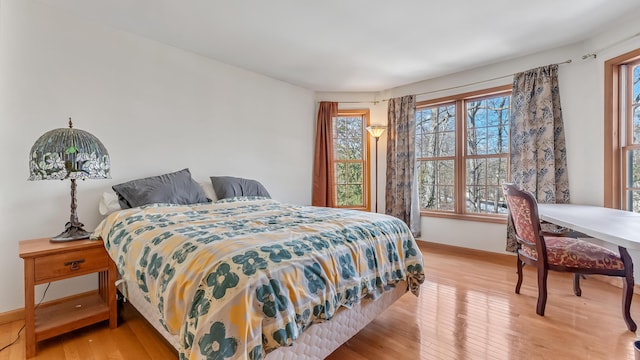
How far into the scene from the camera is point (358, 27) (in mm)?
2580

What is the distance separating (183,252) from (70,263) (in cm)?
105

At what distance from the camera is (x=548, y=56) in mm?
3127

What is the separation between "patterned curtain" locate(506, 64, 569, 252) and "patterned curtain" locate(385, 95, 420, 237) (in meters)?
1.22

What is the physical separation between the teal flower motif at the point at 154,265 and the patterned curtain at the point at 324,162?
3059 millimetres

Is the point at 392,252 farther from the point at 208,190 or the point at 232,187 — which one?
the point at 208,190

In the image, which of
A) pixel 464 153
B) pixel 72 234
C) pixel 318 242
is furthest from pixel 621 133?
pixel 72 234

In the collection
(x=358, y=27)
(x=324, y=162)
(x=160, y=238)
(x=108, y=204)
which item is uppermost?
(x=358, y=27)

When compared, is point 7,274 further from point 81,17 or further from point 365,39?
point 365,39

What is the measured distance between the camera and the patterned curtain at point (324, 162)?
14.4 ft

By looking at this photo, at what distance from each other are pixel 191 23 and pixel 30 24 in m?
1.14

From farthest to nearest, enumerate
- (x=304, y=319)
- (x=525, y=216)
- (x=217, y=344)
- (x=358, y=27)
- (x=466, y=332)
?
1. (x=358, y=27)
2. (x=525, y=216)
3. (x=466, y=332)
4. (x=304, y=319)
5. (x=217, y=344)

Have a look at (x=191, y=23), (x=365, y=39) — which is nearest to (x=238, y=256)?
(x=191, y=23)

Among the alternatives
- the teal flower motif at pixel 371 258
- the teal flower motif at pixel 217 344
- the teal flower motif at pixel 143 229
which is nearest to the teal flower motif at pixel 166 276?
the teal flower motif at pixel 217 344

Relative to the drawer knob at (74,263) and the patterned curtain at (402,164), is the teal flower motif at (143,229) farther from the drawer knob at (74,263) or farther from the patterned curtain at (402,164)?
the patterned curtain at (402,164)
